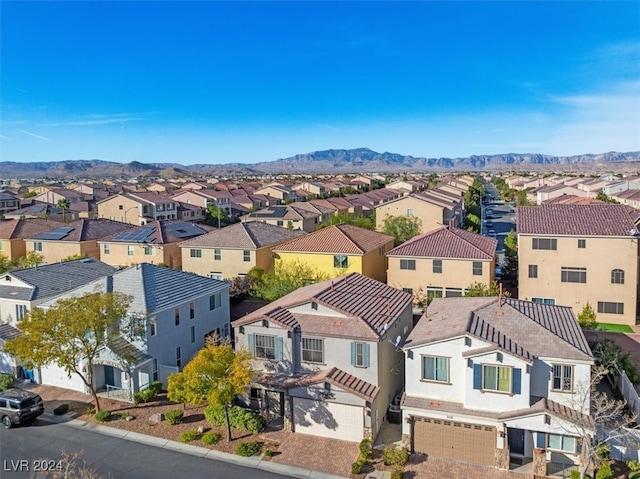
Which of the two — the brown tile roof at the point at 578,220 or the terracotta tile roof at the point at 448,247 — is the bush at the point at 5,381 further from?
the brown tile roof at the point at 578,220

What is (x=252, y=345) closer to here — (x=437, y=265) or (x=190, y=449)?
(x=190, y=449)

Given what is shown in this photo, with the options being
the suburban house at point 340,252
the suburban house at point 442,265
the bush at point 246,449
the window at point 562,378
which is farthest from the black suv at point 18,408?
the suburban house at point 442,265

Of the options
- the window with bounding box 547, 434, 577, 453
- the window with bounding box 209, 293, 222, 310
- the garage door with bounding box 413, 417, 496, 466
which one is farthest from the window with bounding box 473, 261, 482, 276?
the garage door with bounding box 413, 417, 496, 466

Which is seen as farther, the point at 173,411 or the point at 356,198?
the point at 356,198

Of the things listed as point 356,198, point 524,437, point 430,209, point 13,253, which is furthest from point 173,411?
point 356,198

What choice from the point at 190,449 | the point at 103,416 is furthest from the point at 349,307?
the point at 103,416

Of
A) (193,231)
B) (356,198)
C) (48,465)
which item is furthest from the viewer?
(356,198)

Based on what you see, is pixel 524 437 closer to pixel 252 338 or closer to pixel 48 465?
pixel 252 338
